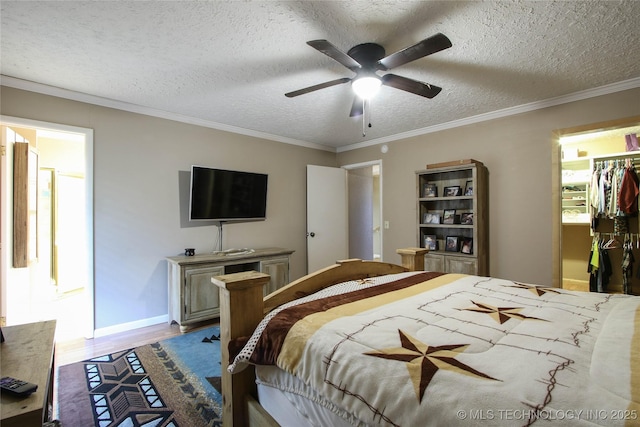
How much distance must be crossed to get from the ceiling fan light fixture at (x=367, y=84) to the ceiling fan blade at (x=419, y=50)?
0.30 feet

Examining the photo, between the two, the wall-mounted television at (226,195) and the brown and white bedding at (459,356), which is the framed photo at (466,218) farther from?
the wall-mounted television at (226,195)

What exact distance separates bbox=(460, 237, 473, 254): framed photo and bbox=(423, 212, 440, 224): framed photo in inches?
15.1

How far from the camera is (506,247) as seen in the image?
133 inches

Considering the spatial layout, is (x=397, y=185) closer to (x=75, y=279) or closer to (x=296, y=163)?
(x=296, y=163)

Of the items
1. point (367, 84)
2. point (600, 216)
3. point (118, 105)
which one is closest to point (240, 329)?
point (367, 84)

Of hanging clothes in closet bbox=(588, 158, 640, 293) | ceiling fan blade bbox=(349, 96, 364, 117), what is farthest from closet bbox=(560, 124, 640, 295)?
ceiling fan blade bbox=(349, 96, 364, 117)

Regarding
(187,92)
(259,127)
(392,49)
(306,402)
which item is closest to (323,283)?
(306,402)

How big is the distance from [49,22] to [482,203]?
13.2ft

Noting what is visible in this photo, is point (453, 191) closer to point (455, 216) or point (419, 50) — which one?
point (455, 216)

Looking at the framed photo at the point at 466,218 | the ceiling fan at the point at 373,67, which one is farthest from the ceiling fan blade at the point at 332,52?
the framed photo at the point at 466,218

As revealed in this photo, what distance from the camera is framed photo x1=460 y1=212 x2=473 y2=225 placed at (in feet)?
11.3

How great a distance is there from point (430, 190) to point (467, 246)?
83 centimetres

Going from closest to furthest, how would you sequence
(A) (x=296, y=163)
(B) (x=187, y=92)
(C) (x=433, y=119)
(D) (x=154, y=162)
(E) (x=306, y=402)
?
(E) (x=306, y=402)
(B) (x=187, y=92)
(D) (x=154, y=162)
(C) (x=433, y=119)
(A) (x=296, y=163)

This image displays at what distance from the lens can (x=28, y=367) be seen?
1.22m
